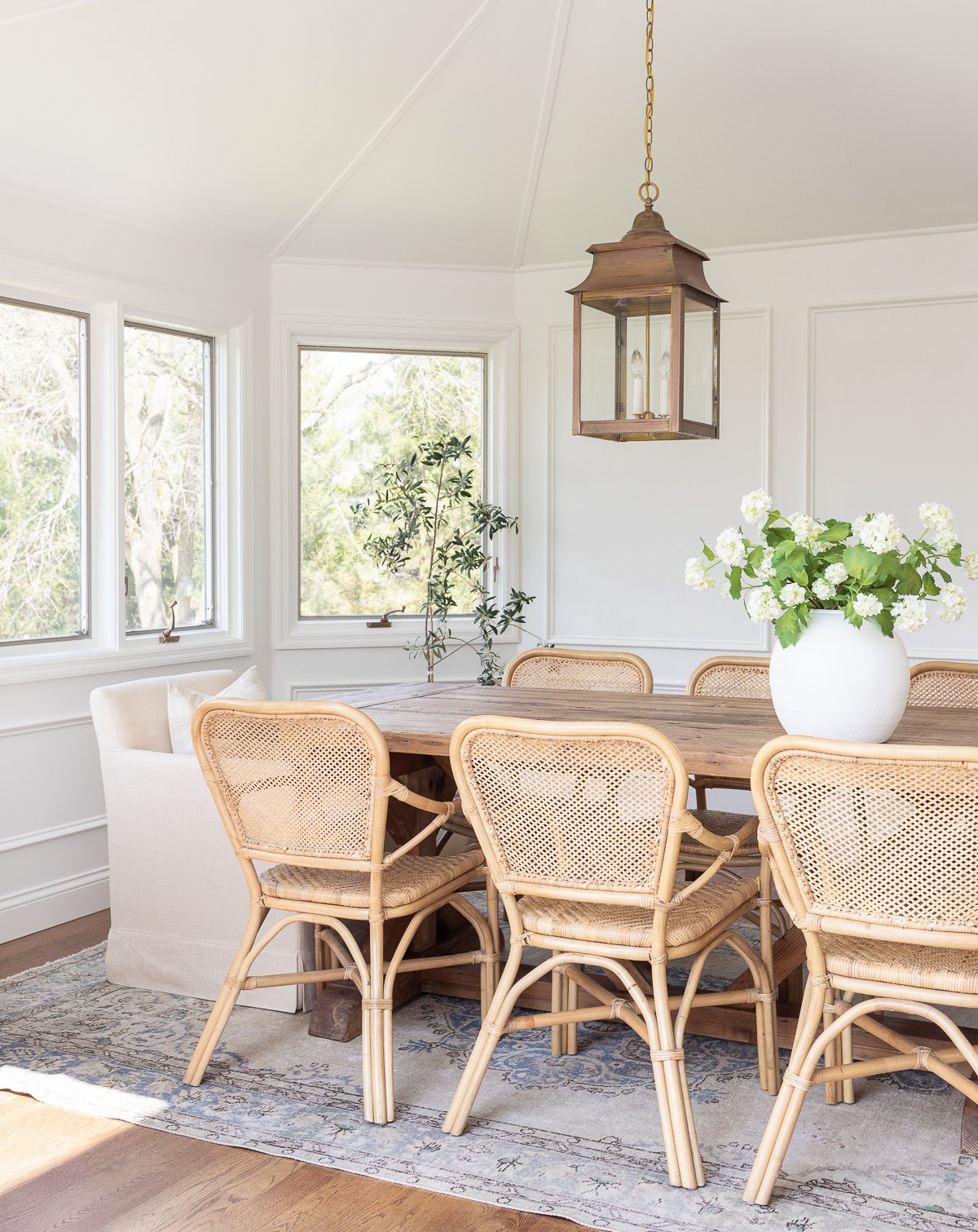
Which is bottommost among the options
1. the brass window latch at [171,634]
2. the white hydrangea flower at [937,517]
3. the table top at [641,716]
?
the table top at [641,716]

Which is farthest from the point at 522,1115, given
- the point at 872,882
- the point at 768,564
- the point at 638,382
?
the point at 638,382

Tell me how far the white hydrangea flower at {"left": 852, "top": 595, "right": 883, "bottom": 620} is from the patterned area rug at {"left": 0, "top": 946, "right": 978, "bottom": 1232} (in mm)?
1082

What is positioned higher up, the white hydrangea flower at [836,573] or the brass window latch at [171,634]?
the white hydrangea flower at [836,573]

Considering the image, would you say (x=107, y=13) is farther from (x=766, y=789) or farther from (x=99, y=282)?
(x=766, y=789)

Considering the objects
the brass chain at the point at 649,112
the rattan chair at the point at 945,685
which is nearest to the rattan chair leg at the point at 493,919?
the rattan chair at the point at 945,685

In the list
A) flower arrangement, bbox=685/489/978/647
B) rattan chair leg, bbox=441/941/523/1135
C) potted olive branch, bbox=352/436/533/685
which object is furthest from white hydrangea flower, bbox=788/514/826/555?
potted olive branch, bbox=352/436/533/685

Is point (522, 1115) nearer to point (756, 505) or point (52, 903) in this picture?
point (756, 505)

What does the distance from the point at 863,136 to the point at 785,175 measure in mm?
346

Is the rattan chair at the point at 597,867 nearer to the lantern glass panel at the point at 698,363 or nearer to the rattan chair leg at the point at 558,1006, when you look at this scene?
the rattan chair leg at the point at 558,1006

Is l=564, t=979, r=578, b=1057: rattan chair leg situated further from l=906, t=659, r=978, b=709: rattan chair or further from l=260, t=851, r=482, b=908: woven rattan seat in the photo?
l=906, t=659, r=978, b=709: rattan chair

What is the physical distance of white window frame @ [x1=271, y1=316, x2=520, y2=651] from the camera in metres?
5.30

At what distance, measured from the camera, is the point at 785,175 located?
4766 mm

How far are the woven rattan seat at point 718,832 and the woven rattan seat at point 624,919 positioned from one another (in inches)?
15.1

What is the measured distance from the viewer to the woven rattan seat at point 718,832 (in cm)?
321
